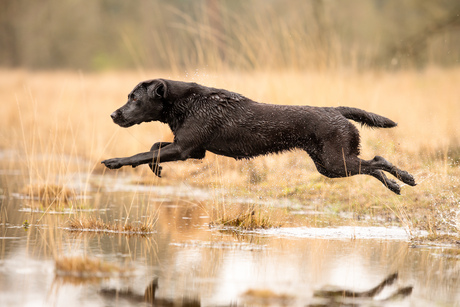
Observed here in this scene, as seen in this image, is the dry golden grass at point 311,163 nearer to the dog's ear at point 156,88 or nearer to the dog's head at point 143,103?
the dog's head at point 143,103

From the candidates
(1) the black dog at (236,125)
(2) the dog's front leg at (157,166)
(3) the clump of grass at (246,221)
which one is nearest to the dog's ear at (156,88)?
(1) the black dog at (236,125)

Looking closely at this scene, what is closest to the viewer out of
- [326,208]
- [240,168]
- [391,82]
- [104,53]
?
[326,208]

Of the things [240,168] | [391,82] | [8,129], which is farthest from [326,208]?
[8,129]

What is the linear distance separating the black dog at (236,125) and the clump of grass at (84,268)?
5.26 ft

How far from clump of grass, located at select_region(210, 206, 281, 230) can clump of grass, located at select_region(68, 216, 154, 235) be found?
803mm

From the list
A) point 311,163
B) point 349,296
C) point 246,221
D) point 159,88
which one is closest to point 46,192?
point 159,88

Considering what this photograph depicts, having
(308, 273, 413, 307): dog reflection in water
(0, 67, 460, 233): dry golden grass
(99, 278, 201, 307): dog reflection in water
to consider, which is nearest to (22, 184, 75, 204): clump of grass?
(0, 67, 460, 233): dry golden grass

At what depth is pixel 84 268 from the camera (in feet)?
14.5

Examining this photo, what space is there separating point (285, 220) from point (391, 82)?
7.42 meters

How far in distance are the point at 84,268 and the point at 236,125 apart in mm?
2259

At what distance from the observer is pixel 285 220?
6.95 metres

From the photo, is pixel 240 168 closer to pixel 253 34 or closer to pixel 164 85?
pixel 253 34

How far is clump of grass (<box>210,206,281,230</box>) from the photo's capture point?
21.0ft

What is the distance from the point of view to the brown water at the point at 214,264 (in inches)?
157
